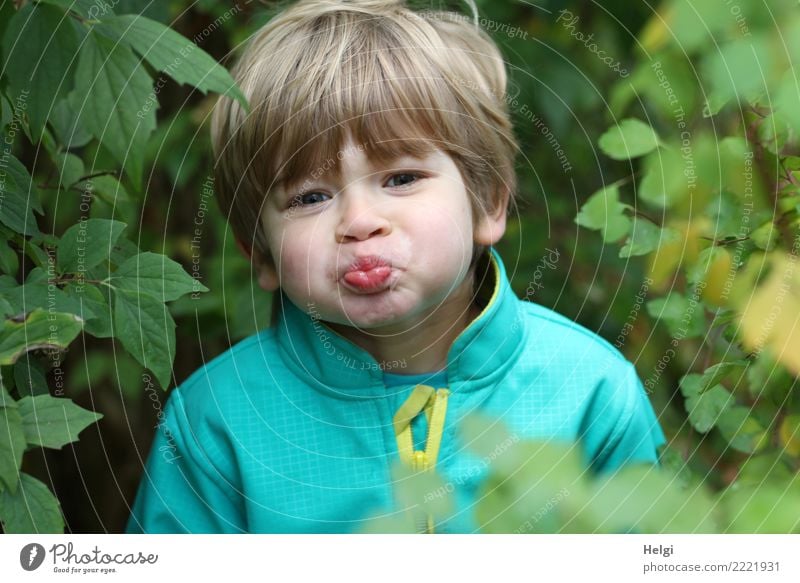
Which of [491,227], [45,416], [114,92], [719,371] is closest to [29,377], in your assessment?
[45,416]

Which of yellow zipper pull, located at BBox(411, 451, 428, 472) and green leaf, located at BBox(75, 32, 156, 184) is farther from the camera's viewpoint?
yellow zipper pull, located at BBox(411, 451, 428, 472)

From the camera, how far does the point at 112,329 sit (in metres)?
0.61

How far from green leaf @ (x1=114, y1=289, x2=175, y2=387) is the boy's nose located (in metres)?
0.13

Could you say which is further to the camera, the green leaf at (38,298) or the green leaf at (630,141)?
the green leaf at (630,141)

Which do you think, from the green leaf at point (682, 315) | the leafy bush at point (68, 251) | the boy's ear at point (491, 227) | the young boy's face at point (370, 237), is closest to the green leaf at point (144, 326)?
the leafy bush at point (68, 251)

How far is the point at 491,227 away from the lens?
737mm

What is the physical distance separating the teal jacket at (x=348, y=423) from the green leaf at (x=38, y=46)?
25 centimetres

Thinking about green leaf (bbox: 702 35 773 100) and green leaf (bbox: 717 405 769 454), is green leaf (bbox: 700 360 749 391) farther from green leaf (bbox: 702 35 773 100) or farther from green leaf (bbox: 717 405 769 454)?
green leaf (bbox: 702 35 773 100)

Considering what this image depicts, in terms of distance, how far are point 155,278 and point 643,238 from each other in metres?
0.35

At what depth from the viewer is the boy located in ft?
2.19

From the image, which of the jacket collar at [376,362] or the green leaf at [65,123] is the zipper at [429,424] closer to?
the jacket collar at [376,362]

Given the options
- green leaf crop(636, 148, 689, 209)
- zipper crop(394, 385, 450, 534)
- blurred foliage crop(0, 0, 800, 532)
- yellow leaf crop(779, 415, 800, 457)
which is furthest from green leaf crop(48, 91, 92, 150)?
yellow leaf crop(779, 415, 800, 457)

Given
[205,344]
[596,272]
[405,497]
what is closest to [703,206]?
[405,497]
